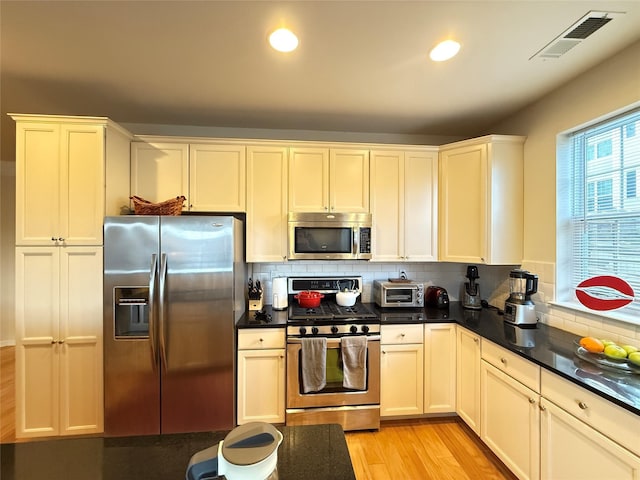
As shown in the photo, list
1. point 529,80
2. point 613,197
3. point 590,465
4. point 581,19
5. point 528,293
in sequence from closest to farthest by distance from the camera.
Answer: point 590,465
point 581,19
point 613,197
point 529,80
point 528,293

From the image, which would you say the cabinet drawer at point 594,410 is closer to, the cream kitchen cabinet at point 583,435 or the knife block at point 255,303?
the cream kitchen cabinet at point 583,435

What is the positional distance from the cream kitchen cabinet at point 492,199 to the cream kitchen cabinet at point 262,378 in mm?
1897

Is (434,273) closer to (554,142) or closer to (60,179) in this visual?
(554,142)

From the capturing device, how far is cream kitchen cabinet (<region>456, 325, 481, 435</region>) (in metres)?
2.26

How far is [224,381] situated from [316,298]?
3.33 feet

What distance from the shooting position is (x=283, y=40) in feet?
5.50

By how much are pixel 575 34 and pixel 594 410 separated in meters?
1.97

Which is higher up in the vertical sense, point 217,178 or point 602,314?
point 217,178

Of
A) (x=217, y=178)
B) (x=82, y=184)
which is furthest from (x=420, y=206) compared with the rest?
(x=82, y=184)

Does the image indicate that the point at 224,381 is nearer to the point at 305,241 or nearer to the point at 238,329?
the point at 238,329

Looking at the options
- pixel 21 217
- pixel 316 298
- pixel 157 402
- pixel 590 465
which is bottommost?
pixel 157 402

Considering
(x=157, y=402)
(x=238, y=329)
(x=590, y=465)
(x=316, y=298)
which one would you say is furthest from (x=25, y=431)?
(x=590, y=465)

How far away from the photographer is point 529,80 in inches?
83.9

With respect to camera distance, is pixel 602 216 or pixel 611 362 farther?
pixel 602 216
